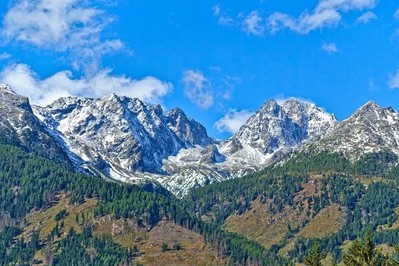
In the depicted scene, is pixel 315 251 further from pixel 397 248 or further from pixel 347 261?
pixel 397 248

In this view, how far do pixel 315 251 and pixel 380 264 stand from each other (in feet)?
43.3

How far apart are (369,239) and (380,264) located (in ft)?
15.3

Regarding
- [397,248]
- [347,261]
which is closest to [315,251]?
[347,261]

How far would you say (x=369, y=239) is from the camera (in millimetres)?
118000

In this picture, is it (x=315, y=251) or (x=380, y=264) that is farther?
(x=315, y=251)

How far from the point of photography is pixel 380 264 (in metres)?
117

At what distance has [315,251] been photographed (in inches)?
4941

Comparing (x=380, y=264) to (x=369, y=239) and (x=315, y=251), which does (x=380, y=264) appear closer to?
(x=369, y=239)

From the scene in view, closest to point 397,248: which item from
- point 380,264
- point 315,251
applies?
point 380,264

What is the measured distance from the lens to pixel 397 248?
360 ft

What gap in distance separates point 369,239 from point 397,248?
28.0 ft

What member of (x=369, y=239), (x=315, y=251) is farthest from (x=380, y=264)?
(x=315, y=251)

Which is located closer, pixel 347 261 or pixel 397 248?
pixel 397 248

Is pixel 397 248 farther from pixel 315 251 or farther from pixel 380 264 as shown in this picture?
pixel 315 251
